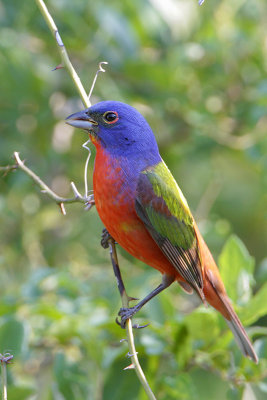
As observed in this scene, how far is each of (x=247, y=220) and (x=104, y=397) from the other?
309 centimetres

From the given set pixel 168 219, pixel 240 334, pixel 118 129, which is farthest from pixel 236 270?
pixel 118 129

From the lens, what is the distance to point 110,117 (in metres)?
3.31

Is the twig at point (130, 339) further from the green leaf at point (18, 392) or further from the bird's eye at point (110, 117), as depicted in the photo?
the green leaf at point (18, 392)

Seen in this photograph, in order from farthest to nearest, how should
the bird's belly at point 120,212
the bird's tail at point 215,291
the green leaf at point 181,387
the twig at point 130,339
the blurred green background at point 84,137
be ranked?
the blurred green background at point 84,137 < the bird's tail at point 215,291 < the green leaf at point 181,387 < the bird's belly at point 120,212 < the twig at point 130,339

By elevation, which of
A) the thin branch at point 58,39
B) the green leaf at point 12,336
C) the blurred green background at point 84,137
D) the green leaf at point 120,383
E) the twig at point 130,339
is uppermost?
the blurred green background at point 84,137

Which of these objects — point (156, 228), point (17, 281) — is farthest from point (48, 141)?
point (156, 228)

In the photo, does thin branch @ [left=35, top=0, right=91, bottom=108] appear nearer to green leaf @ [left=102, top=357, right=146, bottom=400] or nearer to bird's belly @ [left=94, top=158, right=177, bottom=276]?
bird's belly @ [left=94, top=158, right=177, bottom=276]

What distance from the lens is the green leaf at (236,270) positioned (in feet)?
11.9

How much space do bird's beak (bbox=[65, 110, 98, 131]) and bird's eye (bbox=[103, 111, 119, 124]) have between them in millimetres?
56

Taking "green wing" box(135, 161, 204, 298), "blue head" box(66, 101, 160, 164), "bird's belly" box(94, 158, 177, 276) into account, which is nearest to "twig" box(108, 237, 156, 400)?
"bird's belly" box(94, 158, 177, 276)

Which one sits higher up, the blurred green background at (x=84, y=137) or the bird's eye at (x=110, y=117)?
the blurred green background at (x=84, y=137)

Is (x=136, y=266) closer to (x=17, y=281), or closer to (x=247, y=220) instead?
(x=17, y=281)

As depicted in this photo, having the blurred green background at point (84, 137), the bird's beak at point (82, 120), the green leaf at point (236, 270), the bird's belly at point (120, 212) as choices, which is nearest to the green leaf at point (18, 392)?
the blurred green background at point (84, 137)

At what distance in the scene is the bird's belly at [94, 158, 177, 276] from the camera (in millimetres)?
3053
